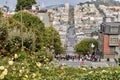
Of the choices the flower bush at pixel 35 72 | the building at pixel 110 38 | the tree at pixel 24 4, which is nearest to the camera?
the flower bush at pixel 35 72

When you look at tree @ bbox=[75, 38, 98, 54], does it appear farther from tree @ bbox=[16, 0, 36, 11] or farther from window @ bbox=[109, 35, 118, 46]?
tree @ bbox=[16, 0, 36, 11]

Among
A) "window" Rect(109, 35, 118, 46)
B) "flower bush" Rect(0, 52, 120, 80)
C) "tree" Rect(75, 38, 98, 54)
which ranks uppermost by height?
"flower bush" Rect(0, 52, 120, 80)

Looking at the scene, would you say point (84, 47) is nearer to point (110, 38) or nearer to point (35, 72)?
point (110, 38)

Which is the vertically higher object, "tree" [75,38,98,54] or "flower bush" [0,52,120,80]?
"flower bush" [0,52,120,80]

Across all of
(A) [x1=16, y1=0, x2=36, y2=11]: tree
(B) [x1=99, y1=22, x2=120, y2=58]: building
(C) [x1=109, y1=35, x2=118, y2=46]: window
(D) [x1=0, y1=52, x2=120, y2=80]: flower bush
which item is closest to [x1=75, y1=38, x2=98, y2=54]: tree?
(B) [x1=99, y1=22, x2=120, y2=58]: building

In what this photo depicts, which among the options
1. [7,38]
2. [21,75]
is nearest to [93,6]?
[7,38]

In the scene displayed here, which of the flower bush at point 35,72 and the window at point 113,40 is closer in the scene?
the flower bush at point 35,72

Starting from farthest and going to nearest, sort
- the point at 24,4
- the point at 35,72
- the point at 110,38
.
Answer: the point at 110,38, the point at 24,4, the point at 35,72

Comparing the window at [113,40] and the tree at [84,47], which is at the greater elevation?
the window at [113,40]

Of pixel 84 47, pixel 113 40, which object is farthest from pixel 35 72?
pixel 84 47

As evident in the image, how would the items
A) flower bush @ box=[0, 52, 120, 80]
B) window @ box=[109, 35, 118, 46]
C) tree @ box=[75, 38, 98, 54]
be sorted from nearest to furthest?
flower bush @ box=[0, 52, 120, 80]
window @ box=[109, 35, 118, 46]
tree @ box=[75, 38, 98, 54]

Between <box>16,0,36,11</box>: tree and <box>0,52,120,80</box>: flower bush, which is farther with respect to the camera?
<box>16,0,36,11</box>: tree

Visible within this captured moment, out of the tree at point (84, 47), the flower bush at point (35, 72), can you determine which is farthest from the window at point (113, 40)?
the flower bush at point (35, 72)

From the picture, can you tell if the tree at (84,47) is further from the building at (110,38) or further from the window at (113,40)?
the window at (113,40)
